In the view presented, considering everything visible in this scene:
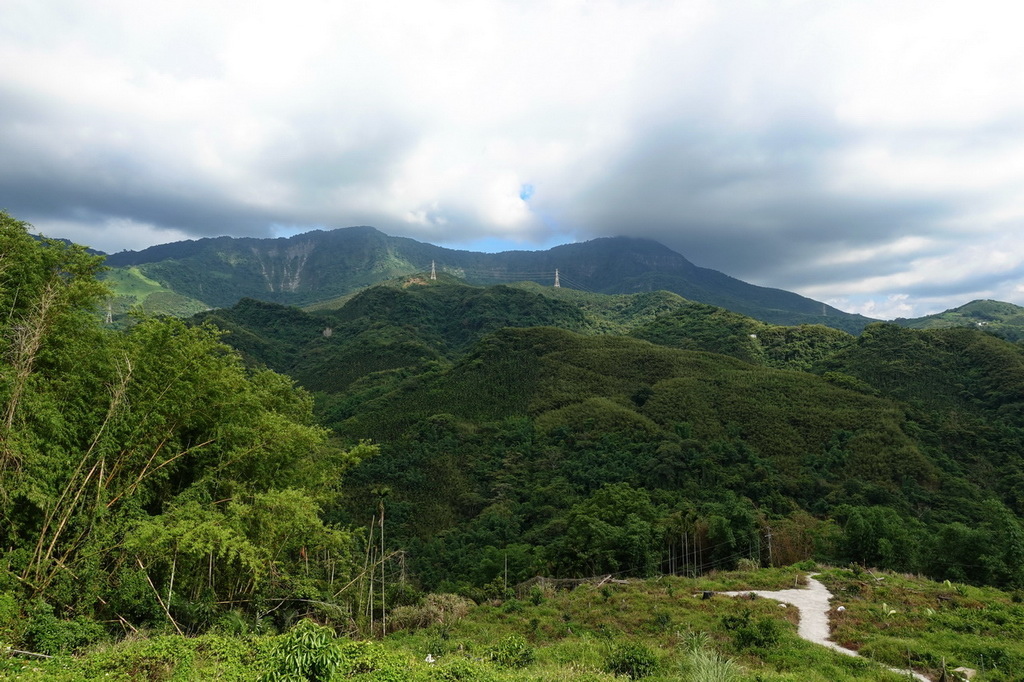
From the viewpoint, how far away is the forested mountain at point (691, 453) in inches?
1254

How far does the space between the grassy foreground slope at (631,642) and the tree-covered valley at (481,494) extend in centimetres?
14

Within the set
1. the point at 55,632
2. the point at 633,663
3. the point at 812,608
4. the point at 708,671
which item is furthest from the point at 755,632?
the point at 55,632

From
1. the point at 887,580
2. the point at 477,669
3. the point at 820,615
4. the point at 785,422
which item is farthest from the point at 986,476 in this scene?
the point at 477,669

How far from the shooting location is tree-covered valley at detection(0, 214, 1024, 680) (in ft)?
37.2

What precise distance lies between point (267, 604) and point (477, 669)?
843cm

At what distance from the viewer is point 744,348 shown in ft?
310

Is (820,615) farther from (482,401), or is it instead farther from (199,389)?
(482,401)

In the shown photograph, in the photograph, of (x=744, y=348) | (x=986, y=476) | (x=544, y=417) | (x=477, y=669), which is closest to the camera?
(x=477, y=669)

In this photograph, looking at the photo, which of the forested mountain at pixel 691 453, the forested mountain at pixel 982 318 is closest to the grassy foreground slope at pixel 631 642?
the forested mountain at pixel 691 453

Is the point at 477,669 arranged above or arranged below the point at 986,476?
above

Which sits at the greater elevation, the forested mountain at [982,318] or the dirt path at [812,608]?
the forested mountain at [982,318]

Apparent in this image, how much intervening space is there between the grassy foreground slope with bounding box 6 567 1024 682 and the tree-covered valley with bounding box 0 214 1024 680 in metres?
0.14

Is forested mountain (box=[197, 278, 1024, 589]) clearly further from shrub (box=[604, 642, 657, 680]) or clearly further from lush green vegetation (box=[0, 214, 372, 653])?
lush green vegetation (box=[0, 214, 372, 653])

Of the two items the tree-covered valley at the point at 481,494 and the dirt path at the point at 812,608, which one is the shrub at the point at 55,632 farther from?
the dirt path at the point at 812,608
